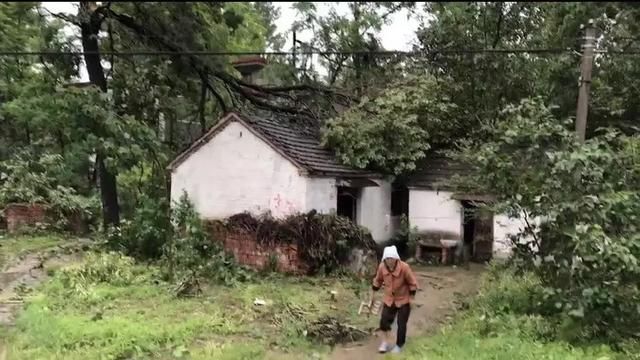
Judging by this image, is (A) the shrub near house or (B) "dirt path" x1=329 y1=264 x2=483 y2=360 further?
(A) the shrub near house

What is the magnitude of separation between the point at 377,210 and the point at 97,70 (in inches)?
383

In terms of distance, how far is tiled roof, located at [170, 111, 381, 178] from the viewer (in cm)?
1670

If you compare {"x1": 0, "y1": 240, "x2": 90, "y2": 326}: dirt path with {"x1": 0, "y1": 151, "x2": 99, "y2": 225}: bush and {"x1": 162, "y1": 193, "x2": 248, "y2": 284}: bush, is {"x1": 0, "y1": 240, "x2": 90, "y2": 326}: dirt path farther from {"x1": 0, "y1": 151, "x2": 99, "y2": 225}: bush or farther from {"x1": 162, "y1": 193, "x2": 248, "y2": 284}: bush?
Result: {"x1": 0, "y1": 151, "x2": 99, "y2": 225}: bush

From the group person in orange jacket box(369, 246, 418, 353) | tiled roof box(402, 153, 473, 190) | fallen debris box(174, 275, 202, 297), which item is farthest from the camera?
tiled roof box(402, 153, 473, 190)

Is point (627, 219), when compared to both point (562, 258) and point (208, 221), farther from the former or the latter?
point (208, 221)

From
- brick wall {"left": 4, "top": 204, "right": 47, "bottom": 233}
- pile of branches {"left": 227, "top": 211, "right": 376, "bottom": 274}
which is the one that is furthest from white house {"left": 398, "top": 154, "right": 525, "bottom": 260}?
brick wall {"left": 4, "top": 204, "right": 47, "bottom": 233}

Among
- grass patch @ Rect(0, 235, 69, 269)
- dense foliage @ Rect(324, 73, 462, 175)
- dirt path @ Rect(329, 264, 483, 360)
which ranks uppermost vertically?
dense foliage @ Rect(324, 73, 462, 175)

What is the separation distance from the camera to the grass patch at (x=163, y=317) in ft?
30.2

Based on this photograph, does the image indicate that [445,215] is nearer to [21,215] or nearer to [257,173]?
[257,173]

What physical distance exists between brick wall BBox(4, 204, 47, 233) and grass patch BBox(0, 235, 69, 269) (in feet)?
3.21

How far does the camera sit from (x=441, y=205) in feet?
66.4

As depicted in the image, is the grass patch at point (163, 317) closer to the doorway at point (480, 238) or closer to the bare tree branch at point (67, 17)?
the doorway at point (480, 238)

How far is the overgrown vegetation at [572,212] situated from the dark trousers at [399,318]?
212 centimetres

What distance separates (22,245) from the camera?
1866 centimetres
